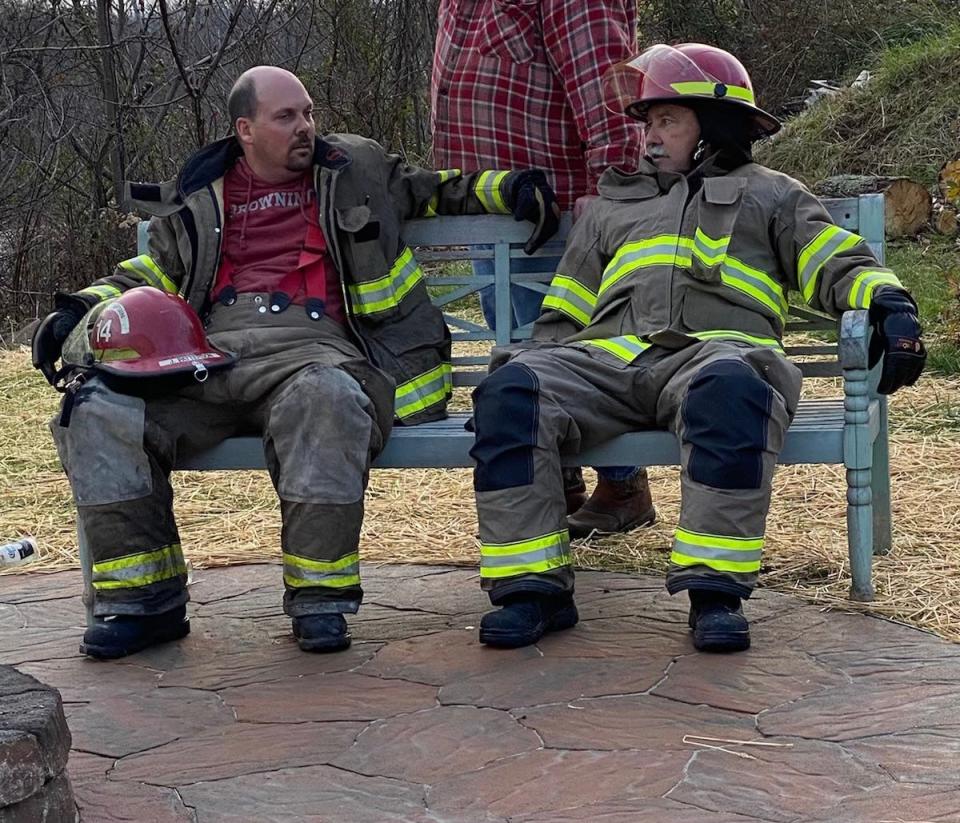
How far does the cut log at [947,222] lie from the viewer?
10305mm

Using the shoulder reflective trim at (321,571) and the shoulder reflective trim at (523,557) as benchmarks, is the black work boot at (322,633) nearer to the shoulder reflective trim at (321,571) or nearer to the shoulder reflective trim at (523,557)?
the shoulder reflective trim at (321,571)

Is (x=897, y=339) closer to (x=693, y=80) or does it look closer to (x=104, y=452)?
(x=693, y=80)

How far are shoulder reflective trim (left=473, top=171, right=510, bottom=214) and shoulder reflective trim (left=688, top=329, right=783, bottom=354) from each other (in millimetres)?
833

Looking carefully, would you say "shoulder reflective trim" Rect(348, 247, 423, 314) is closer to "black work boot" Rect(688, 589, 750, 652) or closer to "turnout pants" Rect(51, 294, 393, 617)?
"turnout pants" Rect(51, 294, 393, 617)

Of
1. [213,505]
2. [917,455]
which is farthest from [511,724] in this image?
[917,455]

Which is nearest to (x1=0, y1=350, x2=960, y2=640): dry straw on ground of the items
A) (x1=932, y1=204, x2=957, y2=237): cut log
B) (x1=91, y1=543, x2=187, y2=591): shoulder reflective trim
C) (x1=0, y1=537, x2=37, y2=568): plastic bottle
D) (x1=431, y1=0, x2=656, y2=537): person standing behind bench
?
(x1=431, y1=0, x2=656, y2=537): person standing behind bench

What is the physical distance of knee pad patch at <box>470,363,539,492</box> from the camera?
3672 mm

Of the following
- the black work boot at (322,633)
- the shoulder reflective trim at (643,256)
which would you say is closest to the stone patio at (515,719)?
the black work boot at (322,633)

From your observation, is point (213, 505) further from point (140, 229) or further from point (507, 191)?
point (507, 191)

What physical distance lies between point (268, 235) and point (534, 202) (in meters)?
0.78

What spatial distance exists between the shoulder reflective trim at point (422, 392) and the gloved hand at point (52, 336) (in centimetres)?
91

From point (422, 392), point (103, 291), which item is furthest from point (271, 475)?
point (103, 291)

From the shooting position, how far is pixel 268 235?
4.29m

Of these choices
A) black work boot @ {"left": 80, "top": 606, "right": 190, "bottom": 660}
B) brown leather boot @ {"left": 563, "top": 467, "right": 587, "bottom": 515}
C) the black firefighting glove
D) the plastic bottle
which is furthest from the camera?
brown leather boot @ {"left": 563, "top": 467, "right": 587, "bottom": 515}
